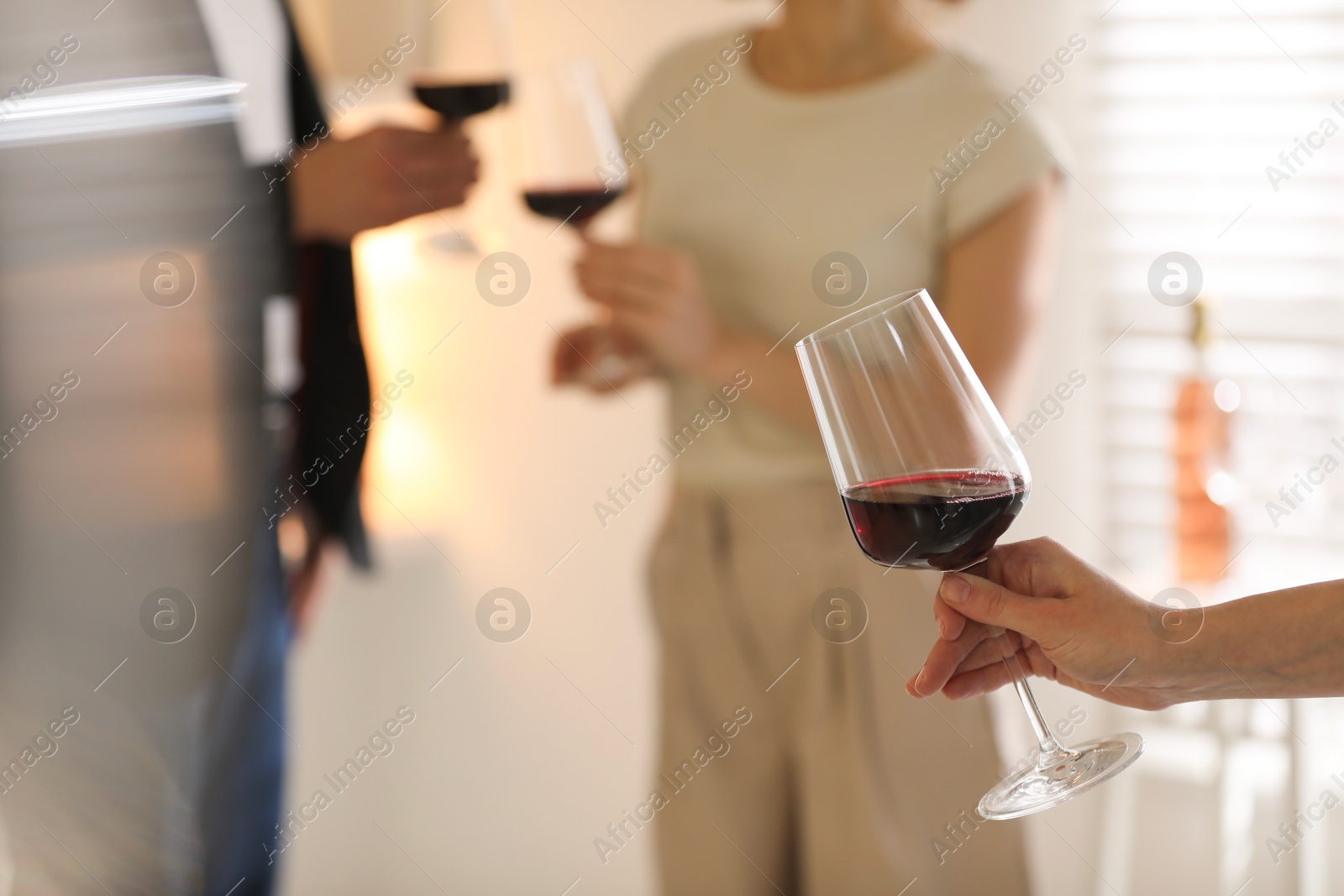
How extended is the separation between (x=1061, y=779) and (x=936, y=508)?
0.57 ft

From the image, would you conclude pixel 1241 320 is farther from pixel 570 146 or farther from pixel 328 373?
pixel 328 373

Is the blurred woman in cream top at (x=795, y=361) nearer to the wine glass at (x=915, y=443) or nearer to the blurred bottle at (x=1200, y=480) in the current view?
the blurred bottle at (x=1200, y=480)

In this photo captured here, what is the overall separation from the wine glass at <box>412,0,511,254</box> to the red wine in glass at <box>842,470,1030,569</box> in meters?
0.53

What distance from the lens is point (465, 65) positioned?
0.89 meters

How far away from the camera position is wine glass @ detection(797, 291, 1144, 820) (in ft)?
1.59

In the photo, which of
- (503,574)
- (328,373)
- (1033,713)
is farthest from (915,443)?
(328,373)

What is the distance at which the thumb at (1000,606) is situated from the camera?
521mm

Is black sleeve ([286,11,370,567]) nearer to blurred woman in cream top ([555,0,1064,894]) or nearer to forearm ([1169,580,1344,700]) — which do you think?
blurred woman in cream top ([555,0,1064,894])

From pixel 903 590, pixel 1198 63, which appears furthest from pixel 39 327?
pixel 1198 63

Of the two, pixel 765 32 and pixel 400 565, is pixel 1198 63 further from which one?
pixel 400 565

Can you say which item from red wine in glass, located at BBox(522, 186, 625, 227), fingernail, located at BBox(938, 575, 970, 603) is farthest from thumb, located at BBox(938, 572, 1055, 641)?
red wine in glass, located at BBox(522, 186, 625, 227)

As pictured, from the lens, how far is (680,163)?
32.9 inches

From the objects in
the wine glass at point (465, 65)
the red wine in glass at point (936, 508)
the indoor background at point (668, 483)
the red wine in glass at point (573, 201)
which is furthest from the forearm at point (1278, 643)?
the wine glass at point (465, 65)

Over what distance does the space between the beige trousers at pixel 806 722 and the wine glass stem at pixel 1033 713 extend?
10.5 inches
